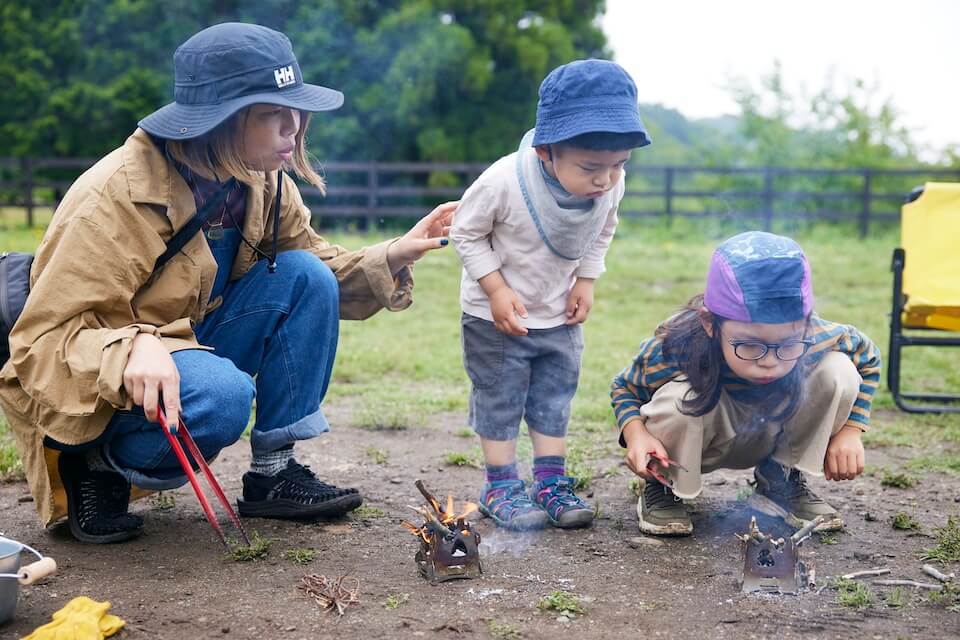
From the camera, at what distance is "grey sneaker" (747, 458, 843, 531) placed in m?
3.05

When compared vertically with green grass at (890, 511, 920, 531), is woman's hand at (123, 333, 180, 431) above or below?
above

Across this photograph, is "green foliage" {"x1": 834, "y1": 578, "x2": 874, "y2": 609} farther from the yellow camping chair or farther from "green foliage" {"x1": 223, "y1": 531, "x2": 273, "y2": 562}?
the yellow camping chair

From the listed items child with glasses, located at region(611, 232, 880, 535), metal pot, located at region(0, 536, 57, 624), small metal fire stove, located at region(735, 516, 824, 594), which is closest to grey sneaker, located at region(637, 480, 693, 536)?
child with glasses, located at region(611, 232, 880, 535)

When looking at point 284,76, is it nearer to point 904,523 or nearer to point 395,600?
point 395,600

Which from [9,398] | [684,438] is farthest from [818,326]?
[9,398]

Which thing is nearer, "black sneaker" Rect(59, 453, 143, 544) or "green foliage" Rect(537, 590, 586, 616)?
"green foliage" Rect(537, 590, 586, 616)

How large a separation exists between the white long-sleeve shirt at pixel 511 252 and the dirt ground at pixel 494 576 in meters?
0.66

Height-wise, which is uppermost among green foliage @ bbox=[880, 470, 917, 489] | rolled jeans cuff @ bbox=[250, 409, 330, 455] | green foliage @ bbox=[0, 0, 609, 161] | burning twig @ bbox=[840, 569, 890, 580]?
green foliage @ bbox=[0, 0, 609, 161]

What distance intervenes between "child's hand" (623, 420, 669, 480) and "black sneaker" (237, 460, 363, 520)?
2.70 ft

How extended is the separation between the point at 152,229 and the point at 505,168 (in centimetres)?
105

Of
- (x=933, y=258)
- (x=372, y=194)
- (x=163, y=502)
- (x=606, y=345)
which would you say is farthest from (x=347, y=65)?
(x=163, y=502)

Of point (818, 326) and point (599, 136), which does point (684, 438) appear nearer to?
point (818, 326)

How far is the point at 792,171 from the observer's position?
14.6m

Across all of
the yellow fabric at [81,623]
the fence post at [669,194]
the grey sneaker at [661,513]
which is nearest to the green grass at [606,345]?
the grey sneaker at [661,513]
